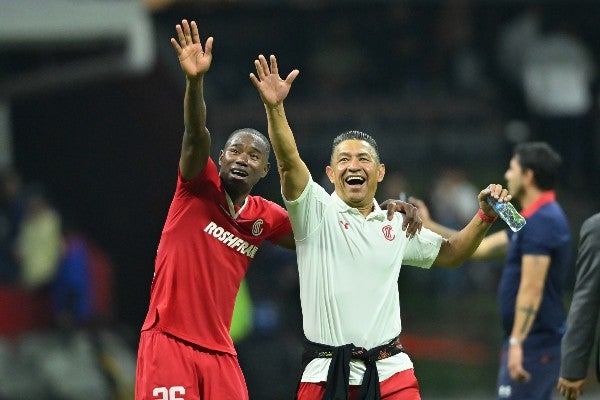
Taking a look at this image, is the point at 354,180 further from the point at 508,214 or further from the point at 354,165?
the point at 508,214

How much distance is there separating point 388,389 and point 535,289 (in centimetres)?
199

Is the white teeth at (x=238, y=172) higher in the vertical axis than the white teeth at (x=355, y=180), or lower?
higher

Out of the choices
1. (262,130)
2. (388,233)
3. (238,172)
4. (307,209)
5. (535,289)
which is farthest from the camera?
(262,130)

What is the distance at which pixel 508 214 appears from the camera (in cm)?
695

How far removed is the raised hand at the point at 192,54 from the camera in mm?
6793

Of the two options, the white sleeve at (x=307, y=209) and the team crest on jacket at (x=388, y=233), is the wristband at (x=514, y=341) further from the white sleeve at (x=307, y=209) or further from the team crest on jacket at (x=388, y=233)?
the white sleeve at (x=307, y=209)

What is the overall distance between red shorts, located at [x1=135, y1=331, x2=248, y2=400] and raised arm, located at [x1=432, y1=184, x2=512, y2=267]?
1.31 metres

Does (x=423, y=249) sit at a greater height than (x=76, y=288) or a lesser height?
greater

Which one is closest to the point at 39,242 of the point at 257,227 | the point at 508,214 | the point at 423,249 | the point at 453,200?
the point at 453,200

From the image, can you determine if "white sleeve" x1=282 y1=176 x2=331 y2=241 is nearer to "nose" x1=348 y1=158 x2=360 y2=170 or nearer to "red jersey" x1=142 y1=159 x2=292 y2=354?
"nose" x1=348 y1=158 x2=360 y2=170

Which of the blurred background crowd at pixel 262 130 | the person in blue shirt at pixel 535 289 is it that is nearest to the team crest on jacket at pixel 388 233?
the person in blue shirt at pixel 535 289

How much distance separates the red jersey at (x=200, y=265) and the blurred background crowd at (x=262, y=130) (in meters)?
6.70

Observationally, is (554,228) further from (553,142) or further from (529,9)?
(529,9)

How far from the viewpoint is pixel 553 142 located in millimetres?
17109
